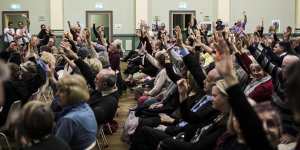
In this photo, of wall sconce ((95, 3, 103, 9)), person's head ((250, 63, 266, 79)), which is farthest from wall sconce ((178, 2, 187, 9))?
person's head ((250, 63, 266, 79))

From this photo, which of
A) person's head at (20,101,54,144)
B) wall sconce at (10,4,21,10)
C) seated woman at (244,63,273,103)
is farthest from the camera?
wall sconce at (10,4,21,10)

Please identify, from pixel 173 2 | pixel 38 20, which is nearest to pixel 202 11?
pixel 173 2

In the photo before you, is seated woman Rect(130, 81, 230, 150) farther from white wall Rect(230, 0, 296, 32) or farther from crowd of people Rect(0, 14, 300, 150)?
white wall Rect(230, 0, 296, 32)

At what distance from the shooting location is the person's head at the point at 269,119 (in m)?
2.30

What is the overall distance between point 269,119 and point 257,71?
285 cm

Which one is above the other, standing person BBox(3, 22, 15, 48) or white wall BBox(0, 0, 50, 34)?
white wall BBox(0, 0, 50, 34)

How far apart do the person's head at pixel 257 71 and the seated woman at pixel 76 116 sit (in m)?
2.17

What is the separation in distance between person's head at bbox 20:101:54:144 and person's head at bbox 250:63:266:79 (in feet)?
9.63

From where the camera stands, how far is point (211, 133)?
3623mm

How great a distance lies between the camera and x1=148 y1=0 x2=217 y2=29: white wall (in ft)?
67.5

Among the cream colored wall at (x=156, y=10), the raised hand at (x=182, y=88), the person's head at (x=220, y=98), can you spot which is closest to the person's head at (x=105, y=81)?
the raised hand at (x=182, y=88)

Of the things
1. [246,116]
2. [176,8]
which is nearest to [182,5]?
[176,8]

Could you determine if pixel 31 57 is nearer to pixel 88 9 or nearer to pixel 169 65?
pixel 169 65

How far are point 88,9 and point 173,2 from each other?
3810mm
